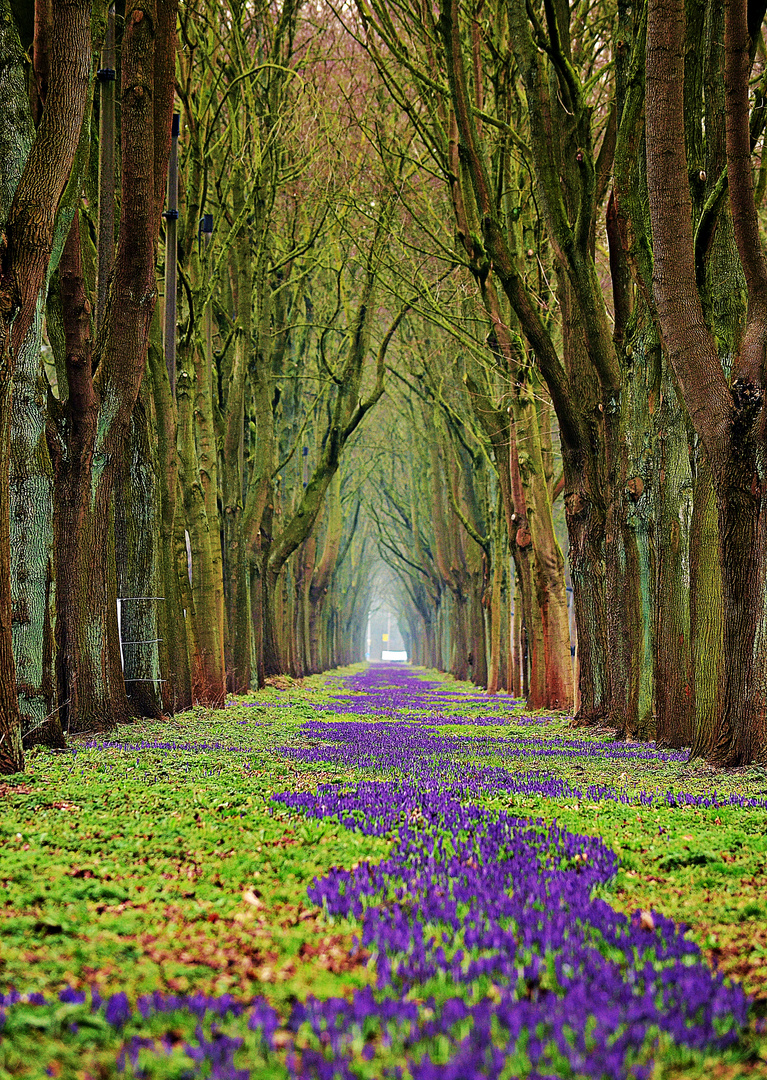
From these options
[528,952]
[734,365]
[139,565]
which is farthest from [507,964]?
[139,565]

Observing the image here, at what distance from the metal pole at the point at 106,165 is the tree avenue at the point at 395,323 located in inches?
1.5

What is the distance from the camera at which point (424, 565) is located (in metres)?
42.5

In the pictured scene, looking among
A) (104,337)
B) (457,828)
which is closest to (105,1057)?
(457,828)

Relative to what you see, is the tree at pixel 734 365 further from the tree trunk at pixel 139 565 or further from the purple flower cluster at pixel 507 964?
the tree trunk at pixel 139 565

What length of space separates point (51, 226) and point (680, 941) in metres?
6.49

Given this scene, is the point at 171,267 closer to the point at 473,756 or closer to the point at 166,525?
the point at 166,525

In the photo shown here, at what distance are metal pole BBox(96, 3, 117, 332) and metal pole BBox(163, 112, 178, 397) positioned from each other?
2.34 m

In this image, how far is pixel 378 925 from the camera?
143 inches

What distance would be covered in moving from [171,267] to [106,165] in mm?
2934

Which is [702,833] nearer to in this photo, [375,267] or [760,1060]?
[760,1060]

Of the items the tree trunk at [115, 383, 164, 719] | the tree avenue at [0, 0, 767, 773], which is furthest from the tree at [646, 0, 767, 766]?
the tree trunk at [115, 383, 164, 719]

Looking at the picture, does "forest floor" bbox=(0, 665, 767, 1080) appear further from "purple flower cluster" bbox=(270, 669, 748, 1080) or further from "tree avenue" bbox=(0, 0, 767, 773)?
"tree avenue" bbox=(0, 0, 767, 773)

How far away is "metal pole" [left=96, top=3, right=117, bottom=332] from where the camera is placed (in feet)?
39.1

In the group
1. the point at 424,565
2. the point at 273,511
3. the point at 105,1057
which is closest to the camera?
the point at 105,1057
